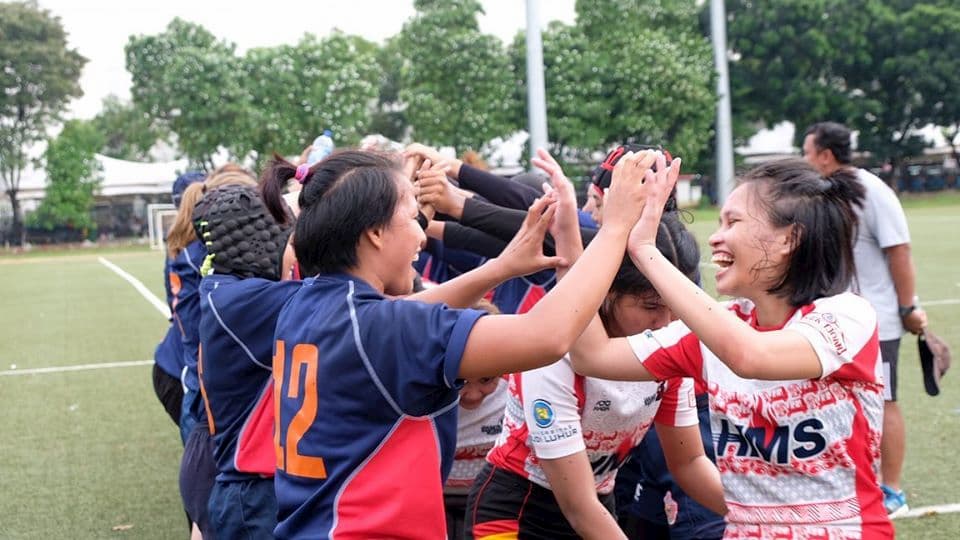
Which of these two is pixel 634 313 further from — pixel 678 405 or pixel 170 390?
pixel 170 390

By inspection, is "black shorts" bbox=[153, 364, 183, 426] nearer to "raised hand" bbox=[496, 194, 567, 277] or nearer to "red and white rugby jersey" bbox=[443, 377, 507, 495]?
Result: "red and white rugby jersey" bbox=[443, 377, 507, 495]

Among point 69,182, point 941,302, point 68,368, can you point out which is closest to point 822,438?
point 68,368

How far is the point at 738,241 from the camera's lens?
106 inches

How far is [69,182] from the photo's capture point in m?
48.0

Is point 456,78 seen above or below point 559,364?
above

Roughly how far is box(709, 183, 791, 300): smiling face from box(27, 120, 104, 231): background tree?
49.0m

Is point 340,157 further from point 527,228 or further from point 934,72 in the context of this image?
point 934,72

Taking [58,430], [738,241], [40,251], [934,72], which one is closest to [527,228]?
[738,241]

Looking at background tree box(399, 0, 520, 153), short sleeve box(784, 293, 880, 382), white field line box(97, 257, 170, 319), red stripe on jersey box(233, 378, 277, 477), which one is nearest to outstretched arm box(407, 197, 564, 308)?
short sleeve box(784, 293, 880, 382)

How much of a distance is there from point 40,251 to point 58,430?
132 feet

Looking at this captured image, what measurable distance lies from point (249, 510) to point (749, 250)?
1777 mm

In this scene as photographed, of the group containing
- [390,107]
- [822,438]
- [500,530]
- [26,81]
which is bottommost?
[500,530]

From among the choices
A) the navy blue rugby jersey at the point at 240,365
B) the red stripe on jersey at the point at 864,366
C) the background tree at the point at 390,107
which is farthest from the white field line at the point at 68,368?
the background tree at the point at 390,107

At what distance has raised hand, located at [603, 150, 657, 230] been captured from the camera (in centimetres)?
243
